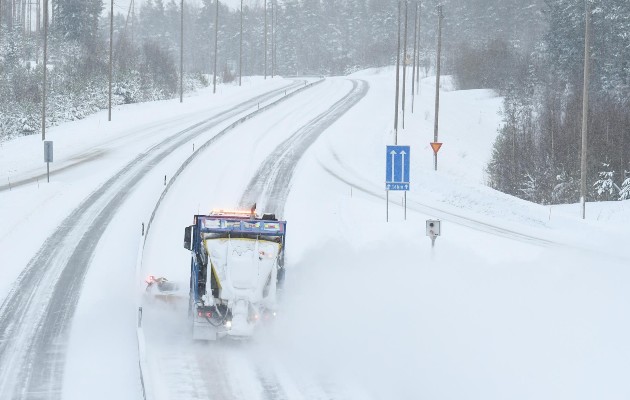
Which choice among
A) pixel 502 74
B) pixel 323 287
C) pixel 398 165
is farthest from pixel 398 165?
pixel 502 74

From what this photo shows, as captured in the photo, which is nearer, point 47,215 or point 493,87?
point 47,215

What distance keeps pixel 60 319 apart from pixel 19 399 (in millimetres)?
5614

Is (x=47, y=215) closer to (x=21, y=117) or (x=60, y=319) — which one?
(x=60, y=319)

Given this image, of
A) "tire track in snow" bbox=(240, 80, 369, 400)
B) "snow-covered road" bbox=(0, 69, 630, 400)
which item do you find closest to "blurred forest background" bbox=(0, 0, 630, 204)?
"snow-covered road" bbox=(0, 69, 630, 400)

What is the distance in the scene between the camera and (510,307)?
17250mm

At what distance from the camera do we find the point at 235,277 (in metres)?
17.2

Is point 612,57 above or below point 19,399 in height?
above

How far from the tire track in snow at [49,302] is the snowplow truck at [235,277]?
125 inches

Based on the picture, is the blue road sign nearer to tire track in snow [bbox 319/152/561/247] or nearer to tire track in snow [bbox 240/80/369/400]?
tire track in snow [bbox 319/152/561/247]

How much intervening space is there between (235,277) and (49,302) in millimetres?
7172

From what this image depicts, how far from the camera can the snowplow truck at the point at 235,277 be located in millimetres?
17109

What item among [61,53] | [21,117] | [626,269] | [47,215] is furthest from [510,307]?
[61,53]

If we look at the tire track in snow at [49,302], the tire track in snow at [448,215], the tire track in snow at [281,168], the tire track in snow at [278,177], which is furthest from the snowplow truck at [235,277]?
the tire track in snow at [281,168]

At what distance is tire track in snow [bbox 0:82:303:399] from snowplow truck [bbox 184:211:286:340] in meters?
3.17
